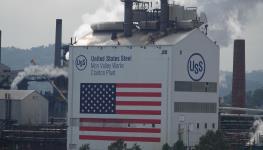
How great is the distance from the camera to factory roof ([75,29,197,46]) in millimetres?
68375

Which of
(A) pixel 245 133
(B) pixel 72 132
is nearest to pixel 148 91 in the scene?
(B) pixel 72 132

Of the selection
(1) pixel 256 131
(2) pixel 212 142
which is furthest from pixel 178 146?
(1) pixel 256 131

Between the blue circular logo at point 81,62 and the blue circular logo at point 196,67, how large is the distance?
8430 millimetres

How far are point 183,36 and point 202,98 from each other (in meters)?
5.39

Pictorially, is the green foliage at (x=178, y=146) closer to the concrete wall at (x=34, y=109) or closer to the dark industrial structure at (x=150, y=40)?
the dark industrial structure at (x=150, y=40)

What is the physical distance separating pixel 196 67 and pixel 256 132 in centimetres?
1730

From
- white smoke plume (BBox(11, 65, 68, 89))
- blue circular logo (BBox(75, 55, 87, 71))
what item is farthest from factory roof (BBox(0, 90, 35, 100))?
blue circular logo (BBox(75, 55, 87, 71))

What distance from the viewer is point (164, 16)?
71.3 m

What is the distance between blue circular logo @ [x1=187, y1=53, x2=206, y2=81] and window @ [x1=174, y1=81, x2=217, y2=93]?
20.2 inches

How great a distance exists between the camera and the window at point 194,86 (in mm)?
67569

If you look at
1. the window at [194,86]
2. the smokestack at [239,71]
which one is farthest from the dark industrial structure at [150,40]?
the window at [194,86]

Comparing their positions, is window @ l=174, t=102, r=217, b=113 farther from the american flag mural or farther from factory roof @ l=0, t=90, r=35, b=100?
factory roof @ l=0, t=90, r=35, b=100

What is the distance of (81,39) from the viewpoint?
7400 cm

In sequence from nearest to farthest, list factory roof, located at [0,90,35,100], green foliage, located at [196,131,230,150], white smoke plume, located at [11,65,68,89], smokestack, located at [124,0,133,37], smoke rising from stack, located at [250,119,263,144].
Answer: green foliage, located at [196,131,230,150] → smokestack, located at [124,0,133,37] → smoke rising from stack, located at [250,119,263,144] → factory roof, located at [0,90,35,100] → white smoke plume, located at [11,65,68,89]
